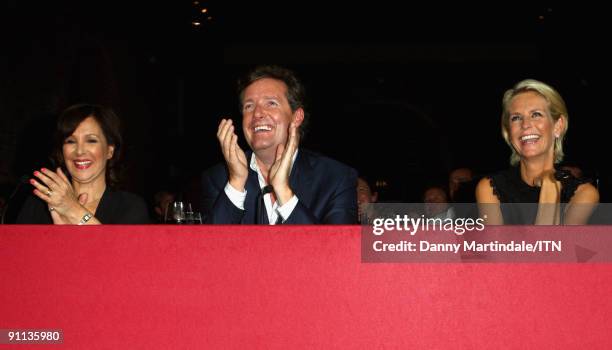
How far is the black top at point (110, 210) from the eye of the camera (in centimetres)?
257

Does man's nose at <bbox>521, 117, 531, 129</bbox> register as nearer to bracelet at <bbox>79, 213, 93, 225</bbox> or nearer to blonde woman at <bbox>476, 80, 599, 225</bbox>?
blonde woman at <bbox>476, 80, 599, 225</bbox>

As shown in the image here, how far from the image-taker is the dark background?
662 centimetres

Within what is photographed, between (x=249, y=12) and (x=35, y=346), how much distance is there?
323 inches

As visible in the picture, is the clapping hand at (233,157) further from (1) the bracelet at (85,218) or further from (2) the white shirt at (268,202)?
(1) the bracelet at (85,218)

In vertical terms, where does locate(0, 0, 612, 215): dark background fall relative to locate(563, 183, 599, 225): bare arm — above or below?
above

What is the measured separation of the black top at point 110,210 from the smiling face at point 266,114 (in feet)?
1.52

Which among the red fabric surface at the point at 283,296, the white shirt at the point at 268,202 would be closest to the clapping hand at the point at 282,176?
the white shirt at the point at 268,202

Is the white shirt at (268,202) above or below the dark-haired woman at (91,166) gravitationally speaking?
below

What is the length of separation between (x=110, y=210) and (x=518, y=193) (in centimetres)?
141

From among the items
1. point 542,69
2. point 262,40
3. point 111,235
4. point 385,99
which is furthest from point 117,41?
point 111,235

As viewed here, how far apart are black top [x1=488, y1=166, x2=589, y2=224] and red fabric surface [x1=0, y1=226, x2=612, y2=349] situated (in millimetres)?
966

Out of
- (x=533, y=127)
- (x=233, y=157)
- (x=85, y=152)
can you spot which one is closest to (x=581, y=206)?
(x=533, y=127)

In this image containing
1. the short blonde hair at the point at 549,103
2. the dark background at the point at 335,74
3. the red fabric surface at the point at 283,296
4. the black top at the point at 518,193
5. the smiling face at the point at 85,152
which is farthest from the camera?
the dark background at the point at 335,74

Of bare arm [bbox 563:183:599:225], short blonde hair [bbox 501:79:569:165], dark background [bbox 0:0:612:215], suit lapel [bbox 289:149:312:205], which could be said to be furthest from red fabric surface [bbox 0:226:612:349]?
dark background [bbox 0:0:612:215]
